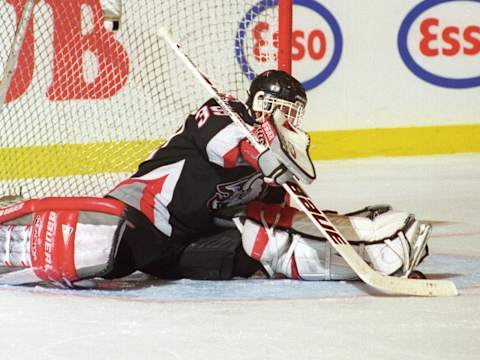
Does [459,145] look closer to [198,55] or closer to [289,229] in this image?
[198,55]

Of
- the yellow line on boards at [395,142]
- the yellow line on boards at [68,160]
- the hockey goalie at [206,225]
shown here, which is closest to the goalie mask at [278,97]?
the hockey goalie at [206,225]

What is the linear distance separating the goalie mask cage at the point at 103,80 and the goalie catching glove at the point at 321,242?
0.97 meters

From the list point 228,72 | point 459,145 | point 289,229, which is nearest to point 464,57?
point 459,145

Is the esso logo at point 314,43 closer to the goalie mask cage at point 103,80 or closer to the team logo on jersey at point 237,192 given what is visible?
the goalie mask cage at point 103,80

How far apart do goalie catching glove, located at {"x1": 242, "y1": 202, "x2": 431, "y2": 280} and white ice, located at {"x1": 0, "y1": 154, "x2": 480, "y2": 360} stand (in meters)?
0.04

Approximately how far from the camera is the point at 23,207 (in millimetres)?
2674

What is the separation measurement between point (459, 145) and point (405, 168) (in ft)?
1.43

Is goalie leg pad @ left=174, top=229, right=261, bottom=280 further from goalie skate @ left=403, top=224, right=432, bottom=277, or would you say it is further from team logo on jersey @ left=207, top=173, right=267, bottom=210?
goalie skate @ left=403, top=224, right=432, bottom=277

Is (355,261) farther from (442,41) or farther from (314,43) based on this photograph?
(442,41)

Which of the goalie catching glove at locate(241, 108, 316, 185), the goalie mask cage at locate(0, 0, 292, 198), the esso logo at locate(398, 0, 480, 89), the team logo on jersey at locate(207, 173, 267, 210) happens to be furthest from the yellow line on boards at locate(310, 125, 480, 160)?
the goalie catching glove at locate(241, 108, 316, 185)

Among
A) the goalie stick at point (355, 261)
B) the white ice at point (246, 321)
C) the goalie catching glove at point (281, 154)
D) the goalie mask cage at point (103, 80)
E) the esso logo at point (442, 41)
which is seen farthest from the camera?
the esso logo at point (442, 41)

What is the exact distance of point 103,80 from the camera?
154 inches

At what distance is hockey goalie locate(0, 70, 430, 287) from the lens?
2555 millimetres

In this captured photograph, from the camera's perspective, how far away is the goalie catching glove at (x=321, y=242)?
2.61 metres
